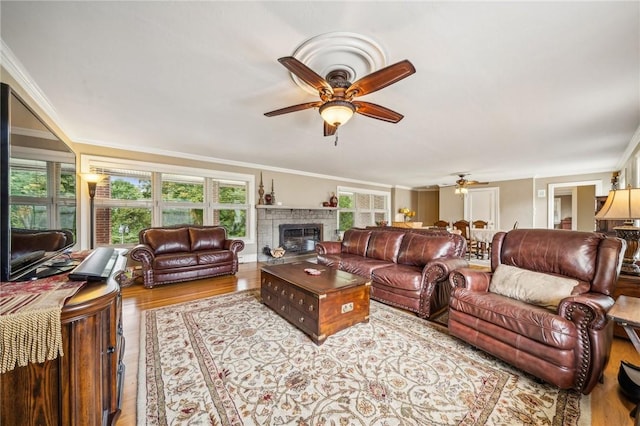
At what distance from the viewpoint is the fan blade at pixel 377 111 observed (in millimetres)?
2148

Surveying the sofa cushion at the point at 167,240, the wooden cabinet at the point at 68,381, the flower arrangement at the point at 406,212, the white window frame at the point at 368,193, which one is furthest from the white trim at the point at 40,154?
the flower arrangement at the point at 406,212

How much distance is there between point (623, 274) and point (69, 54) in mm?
5088

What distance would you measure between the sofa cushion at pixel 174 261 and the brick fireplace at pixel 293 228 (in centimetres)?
204

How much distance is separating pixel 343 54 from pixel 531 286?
2.33 m

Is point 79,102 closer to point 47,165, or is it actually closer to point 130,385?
point 47,165

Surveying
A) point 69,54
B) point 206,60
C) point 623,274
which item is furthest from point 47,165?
point 623,274

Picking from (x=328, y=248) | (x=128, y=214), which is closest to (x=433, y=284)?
(x=328, y=248)

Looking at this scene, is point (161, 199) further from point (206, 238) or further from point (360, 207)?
point (360, 207)

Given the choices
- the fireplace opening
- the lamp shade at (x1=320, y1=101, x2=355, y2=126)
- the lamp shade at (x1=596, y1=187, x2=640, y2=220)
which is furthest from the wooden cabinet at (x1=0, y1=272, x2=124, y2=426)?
the fireplace opening

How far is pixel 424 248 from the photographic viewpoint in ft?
10.4

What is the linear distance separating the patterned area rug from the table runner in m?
0.82

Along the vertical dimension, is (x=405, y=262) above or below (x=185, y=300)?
above

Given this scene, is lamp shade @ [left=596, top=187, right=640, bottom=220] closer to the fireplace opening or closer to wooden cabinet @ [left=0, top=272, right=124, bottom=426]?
wooden cabinet @ [left=0, top=272, right=124, bottom=426]

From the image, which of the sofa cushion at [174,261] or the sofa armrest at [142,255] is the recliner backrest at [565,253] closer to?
the sofa cushion at [174,261]
